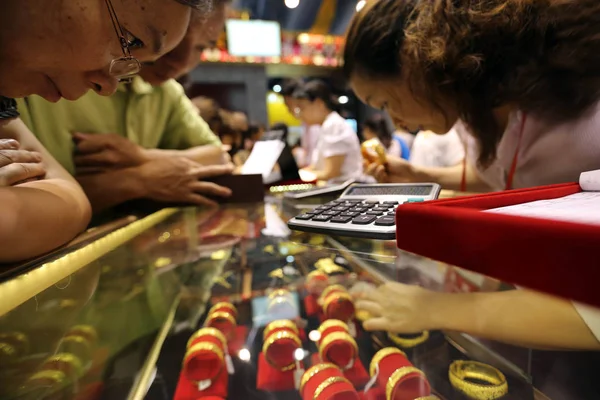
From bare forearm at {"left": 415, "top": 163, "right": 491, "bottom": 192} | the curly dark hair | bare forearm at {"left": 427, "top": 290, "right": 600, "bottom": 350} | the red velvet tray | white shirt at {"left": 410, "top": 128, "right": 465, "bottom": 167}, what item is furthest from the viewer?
white shirt at {"left": 410, "top": 128, "right": 465, "bottom": 167}

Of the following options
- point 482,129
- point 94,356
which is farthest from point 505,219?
point 482,129

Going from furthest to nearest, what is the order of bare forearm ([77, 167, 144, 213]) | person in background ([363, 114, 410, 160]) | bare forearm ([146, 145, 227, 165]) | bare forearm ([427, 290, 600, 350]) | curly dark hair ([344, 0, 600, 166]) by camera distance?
person in background ([363, 114, 410, 160]), bare forearm ([146, 145, 227, 165]), bare forearm ([77, 167, 144, 213]), curly dark hair ([344, 0, 600, 166]), bare forearm ([427, 290, 600, 350])

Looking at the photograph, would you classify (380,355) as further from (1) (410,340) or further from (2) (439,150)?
(2) (439,150)

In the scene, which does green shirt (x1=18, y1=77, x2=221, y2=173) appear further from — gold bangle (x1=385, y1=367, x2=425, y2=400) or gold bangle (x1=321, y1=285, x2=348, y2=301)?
gold bangle (x1=385, y1=367, x2=425, y2=400)

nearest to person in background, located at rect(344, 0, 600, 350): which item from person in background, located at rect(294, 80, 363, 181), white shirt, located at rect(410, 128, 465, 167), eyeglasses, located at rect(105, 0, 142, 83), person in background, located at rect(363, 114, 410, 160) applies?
eyeglasses, located at rect(105, 0, 142, 83)

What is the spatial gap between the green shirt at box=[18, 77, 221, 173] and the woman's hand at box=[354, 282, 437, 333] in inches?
30.2

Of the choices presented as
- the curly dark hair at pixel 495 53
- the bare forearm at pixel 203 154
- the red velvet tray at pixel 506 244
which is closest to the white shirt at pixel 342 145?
the bare forearm at pixel 203 154

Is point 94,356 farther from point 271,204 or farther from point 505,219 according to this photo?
point 271,204

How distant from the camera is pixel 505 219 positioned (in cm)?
18

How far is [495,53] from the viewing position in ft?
1.98

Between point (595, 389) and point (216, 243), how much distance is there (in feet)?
1.56

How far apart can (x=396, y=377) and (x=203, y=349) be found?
189mm

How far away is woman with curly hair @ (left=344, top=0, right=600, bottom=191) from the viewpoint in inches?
21.8

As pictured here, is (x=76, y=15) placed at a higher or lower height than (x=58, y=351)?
higher
